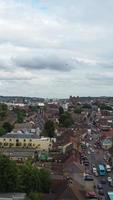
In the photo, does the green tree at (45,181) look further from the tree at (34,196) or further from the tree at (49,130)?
the tree at (49,130)

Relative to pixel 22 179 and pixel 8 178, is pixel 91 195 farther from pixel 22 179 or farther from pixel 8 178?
pixel 8 178

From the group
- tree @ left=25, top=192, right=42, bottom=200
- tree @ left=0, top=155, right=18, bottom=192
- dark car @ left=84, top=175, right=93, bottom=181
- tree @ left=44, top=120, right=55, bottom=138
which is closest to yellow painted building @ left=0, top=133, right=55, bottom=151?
tree @ left=44, top=120, right=55, bottom=138

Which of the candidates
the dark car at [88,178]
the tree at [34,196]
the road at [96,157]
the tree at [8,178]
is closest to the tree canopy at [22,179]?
the tree at [8,178]

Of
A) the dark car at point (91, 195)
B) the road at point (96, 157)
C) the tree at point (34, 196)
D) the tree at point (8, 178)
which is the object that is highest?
the tree at point (8, 178)

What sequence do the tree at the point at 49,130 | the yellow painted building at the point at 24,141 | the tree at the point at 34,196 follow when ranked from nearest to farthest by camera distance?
1. the tree at the point at 34,196
2. the yellow painted building at the point at 24,141
3. the tree at the point at 49,130

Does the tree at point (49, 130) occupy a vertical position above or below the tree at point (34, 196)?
above

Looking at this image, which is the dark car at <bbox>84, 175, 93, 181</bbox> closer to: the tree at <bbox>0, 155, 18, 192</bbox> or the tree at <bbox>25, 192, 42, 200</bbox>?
the tree at <bbox>0, 155, 18, 192</bbox>

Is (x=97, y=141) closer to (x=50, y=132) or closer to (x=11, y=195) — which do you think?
(x=50, y=132)

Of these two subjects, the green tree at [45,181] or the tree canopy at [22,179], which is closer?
the tree canopy at [22,179]

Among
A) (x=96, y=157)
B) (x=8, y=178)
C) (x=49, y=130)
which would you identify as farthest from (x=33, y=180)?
(x=49, y=130)
